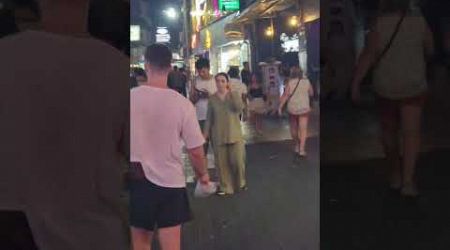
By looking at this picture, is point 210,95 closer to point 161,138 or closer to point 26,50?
point 161,138

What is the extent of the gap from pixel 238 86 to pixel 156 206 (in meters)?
0.57

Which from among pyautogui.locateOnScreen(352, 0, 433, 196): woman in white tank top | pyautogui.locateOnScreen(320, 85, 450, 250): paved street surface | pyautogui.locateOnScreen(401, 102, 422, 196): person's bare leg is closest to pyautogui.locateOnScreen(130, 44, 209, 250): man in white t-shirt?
pyautogui.locateOnScreen(320, 85, 450, 250): paved street surface

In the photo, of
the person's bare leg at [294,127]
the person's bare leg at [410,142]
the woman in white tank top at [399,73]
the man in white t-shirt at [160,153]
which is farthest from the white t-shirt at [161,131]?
the person's bare leg at [410,142]

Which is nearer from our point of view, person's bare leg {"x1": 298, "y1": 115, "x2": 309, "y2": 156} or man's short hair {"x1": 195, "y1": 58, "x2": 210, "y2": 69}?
man's short hair {"x1": 195, "y1": 58, "x2": 210, "y2": 69}

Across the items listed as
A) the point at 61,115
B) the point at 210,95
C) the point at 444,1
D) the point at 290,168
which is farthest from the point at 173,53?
the point at 444,1

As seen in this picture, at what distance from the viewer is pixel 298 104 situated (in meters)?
2.48

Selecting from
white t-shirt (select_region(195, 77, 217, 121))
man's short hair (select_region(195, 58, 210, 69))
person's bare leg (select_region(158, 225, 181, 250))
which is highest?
man's short hair (select_region(195, 58, 210, 69))

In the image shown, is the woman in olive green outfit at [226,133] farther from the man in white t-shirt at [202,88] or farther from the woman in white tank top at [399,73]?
the woman in white tank top at [399,73]

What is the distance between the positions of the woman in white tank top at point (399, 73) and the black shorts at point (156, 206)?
875mm

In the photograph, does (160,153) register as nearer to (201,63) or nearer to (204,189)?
(204,189)

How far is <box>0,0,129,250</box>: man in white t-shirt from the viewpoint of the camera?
89.9 inches

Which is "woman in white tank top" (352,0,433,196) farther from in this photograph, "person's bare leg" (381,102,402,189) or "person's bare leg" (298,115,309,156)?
"person's bare leg" (298,115,309,156)

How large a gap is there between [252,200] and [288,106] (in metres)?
0.42

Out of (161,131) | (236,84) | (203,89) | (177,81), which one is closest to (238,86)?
(236,84)
